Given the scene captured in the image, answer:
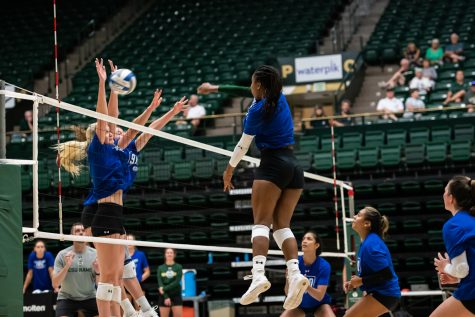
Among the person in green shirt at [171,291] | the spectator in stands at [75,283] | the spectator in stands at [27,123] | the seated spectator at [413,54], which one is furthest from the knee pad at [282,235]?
the spectator in stands at [27,123]

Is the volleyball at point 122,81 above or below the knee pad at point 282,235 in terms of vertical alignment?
above

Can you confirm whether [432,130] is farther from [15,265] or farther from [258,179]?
[15,265]

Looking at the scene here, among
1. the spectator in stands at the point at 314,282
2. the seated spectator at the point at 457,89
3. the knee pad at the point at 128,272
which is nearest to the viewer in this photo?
the knee pad at the point at 128,272

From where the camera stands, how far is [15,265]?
20.2 ft

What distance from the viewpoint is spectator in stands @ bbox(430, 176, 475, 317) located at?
244 inches

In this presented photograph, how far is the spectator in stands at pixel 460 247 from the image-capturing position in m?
6.19

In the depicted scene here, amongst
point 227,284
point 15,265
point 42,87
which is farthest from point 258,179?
point 42,87

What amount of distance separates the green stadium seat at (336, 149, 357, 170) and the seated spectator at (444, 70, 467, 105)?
2.77 m

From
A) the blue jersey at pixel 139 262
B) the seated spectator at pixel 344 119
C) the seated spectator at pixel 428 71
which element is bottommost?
the blue jersey at pixel 139 262

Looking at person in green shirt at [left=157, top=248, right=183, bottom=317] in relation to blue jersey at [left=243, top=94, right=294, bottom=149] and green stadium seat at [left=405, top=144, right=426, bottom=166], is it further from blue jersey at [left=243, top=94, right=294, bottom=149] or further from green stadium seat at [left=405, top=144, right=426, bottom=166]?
blue jersey at [left=243, top=94, right=294, bottom=149]

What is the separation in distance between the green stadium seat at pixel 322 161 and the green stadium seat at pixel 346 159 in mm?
166

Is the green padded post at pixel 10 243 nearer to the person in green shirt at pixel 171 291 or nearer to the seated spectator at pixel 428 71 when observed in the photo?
the person in green shirt at pixel 171 291

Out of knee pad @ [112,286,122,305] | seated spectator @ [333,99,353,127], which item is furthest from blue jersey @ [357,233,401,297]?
seated spectator @ [333,99,353,127]

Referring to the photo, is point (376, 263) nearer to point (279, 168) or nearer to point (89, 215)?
point (279, 168)
